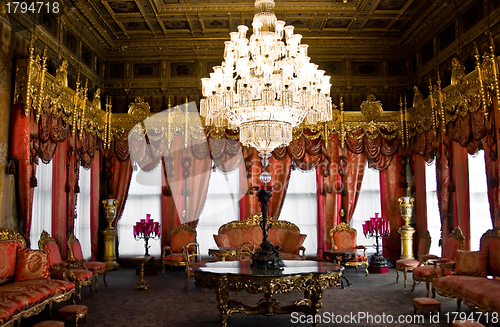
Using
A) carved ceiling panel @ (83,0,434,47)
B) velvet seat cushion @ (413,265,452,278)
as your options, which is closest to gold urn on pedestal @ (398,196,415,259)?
velvet seat cushion @ (413,265,452,278)

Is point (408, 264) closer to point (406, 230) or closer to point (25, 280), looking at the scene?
point (406, 230)

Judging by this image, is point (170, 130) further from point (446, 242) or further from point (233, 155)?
point (446, 242)

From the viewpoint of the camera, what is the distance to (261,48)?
536 centimetres

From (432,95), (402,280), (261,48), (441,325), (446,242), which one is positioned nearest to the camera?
(441,325)

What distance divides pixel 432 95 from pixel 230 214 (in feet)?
15.1

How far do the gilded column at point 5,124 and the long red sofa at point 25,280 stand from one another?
42 cm

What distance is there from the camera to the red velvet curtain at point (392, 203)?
8.91m

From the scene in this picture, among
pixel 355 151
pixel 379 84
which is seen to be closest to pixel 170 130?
pixel 355 151

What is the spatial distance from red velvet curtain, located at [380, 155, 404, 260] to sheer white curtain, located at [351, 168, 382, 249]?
6.1 inches

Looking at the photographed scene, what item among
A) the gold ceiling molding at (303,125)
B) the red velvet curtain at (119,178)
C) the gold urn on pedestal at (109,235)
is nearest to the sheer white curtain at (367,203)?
the gold ceiling molding at (303,125)

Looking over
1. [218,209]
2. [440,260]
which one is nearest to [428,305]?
[440,260]

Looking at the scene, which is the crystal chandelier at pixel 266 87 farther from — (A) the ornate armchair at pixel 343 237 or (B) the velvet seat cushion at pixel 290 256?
(A) the ornate armchair at pixel 343 237

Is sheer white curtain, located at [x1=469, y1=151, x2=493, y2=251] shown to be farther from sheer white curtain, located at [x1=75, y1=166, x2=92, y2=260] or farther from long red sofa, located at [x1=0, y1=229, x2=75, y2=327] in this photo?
sheer white curtain, located at [x1=75, y1=166, x2=92, y2=260]

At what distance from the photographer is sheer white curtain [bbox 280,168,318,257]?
29.7 feet
